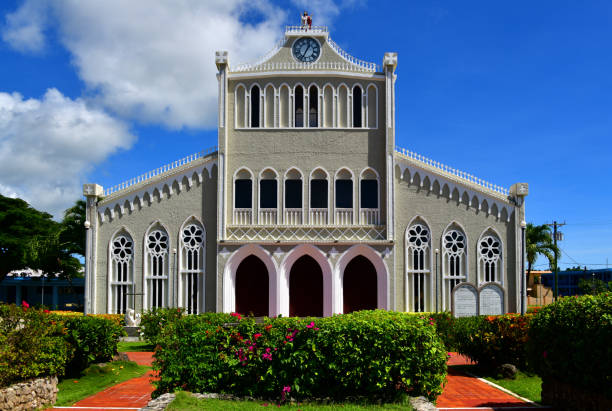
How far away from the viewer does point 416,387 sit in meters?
10.0

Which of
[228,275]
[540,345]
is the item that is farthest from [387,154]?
[540,345]

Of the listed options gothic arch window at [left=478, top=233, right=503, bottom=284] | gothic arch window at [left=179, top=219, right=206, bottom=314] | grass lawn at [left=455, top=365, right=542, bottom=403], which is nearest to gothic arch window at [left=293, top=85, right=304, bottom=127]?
gothic arch window at [left=179, top=219, right=206, bottom=314]

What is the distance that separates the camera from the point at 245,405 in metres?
9.48

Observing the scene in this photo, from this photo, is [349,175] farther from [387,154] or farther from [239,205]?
[239,205]

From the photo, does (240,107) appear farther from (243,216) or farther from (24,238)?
(24,238)

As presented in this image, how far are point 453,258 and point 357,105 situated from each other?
9169 mm

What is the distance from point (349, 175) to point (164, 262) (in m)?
10.3

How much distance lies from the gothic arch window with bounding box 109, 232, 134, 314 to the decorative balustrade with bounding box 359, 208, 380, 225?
11620 mm

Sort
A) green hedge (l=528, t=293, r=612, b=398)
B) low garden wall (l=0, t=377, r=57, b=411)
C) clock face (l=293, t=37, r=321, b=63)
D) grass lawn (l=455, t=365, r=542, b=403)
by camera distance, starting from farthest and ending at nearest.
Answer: clock face (l=293, t=37, r=321, b=63) < grass lawn (l=455, t=365, r=542, b=403) < low garden wall (l=0, t=377, r=57, b=411) < green hedge (l=528, t=293, r=612, b=398)

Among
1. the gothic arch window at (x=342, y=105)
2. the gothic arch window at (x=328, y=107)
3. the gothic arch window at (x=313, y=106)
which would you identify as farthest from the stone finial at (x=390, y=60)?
the gothic arch window at (x=313, y=106)

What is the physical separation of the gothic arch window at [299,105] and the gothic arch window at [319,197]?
2.79 meters

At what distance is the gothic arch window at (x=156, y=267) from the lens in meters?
26.7

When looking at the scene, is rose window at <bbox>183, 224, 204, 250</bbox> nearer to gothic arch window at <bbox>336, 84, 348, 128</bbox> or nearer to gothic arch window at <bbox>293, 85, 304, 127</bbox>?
gothic arch window at <bbox>293, 85, 304, 127</bbox>

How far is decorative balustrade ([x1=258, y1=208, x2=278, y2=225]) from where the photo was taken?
88.0 ft
